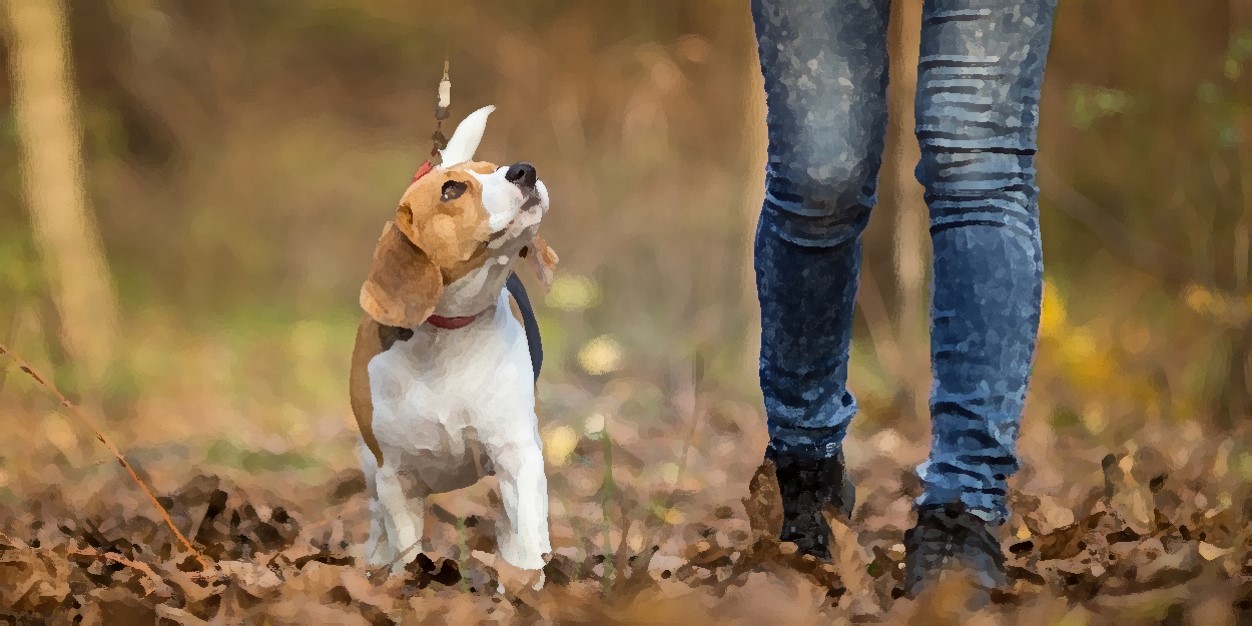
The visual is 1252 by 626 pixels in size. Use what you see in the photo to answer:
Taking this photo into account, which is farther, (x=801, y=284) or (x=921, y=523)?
(x=801, y=284)

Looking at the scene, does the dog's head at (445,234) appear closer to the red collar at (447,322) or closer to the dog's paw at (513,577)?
the red collar at (447,322)

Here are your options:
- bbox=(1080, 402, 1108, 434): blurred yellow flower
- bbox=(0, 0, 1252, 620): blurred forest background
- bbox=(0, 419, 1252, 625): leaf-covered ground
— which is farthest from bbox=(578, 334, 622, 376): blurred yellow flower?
bbox=(1080, 402, 1108, 434): blurred yellow flower

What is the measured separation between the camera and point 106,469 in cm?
321

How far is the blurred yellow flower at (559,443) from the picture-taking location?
10.7 ft

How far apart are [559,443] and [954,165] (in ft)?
6.81

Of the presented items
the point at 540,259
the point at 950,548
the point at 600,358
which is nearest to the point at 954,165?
the point at 950,548

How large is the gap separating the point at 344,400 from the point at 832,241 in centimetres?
296

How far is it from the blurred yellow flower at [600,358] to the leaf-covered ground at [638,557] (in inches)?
66.5

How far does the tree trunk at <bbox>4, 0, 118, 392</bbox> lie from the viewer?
191 inches

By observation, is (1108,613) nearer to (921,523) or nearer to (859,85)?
(921,523)

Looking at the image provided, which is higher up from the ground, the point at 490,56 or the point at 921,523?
the point at 490,56

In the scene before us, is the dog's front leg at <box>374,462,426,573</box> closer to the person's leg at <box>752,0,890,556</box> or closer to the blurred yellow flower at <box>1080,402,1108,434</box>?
the person's leg at <box>752,0,890,556</box>

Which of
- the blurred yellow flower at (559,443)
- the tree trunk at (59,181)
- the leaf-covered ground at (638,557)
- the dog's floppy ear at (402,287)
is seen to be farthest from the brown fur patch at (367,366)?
the tree trunk at (59,181)

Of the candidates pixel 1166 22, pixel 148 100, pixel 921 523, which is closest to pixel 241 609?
pixel 921 523
